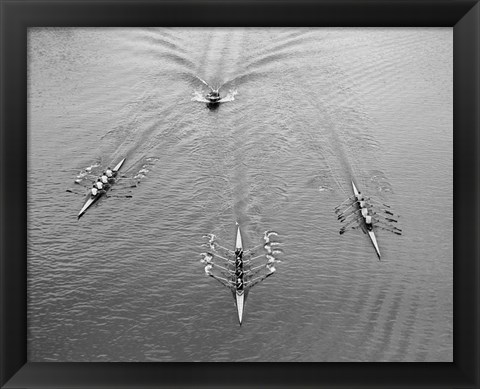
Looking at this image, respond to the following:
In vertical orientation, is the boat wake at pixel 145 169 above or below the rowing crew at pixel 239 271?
above

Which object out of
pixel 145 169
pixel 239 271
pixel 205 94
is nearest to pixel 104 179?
pixel 145 169

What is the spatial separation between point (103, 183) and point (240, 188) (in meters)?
0.45

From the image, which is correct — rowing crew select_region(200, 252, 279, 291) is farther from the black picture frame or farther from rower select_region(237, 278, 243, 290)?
the black picture frame

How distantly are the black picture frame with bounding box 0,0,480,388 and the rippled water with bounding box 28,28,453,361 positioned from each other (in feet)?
0.10

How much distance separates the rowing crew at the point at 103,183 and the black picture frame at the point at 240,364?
0.74 ft

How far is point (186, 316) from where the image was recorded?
146cm

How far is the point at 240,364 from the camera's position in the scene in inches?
56.9

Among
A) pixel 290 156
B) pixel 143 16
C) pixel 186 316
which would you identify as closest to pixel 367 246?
pixel 290 156

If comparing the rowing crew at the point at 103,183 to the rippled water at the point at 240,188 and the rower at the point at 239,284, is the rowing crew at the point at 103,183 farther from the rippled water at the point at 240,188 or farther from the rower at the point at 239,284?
the rower at the point at 239,284

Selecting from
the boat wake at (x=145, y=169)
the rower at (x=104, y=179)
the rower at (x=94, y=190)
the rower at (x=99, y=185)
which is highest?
the boat wake at (x=145, y=169)

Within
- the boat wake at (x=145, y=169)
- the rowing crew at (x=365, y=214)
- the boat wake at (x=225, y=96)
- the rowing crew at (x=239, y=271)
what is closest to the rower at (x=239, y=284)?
the rowing crew at (x=239, y=271)

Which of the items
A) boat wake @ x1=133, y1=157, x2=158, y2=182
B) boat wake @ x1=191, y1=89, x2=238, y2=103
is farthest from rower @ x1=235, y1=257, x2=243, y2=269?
boat wake @ x1=191, y1=89, x2=238, y2=103

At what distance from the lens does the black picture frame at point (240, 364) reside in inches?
56.2

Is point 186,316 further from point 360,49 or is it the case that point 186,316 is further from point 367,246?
point 360,49
